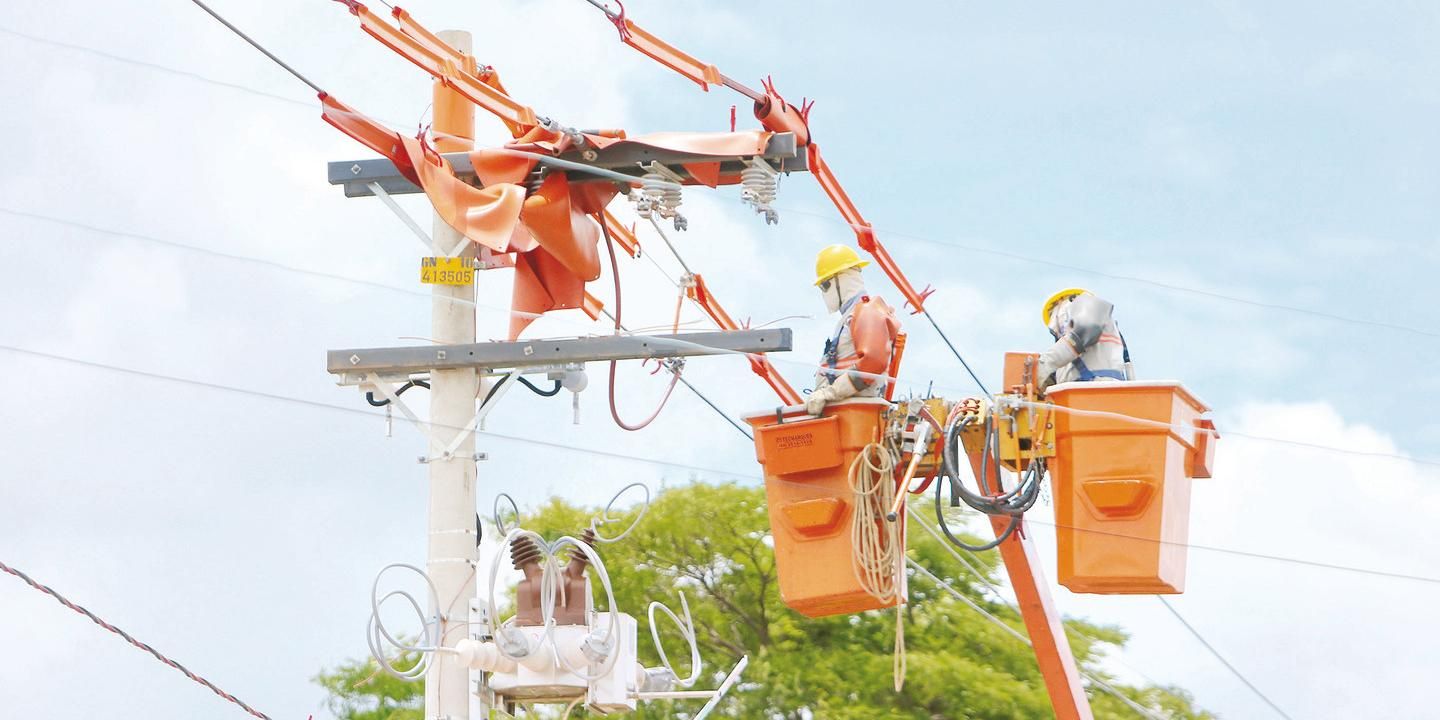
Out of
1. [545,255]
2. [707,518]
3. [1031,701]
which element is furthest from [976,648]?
[545,255]

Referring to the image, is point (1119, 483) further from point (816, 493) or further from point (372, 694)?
point (372, 694)

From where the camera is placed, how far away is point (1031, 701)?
2403 cm

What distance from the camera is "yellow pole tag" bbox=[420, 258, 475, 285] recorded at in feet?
41.7

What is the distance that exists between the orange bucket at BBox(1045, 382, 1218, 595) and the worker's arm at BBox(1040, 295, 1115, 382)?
202 mm

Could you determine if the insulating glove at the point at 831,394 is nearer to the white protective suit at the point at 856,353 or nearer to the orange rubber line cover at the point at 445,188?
the white protective suit at the point at 856,353

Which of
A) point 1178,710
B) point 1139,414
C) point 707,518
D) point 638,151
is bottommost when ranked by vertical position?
point 1178,710

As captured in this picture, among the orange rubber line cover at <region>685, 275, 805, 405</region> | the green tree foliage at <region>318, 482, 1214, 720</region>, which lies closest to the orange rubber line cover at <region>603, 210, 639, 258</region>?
the orange rubber line cover at <region>685, 275, 805, 405</region>

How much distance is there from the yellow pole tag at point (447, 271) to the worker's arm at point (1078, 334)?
10.8ft

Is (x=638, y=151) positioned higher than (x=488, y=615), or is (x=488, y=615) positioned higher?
(x=638, y=151)

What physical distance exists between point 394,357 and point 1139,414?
405cm

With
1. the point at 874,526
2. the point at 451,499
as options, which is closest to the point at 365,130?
the point at 451,499

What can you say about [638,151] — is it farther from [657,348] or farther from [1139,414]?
[1139,414]

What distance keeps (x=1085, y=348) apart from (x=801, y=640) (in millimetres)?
14474

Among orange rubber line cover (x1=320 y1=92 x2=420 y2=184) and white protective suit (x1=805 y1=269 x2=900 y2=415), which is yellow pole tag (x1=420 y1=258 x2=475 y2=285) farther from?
white protective suit (x1=805 y1=269 x2=900 y2=415)
